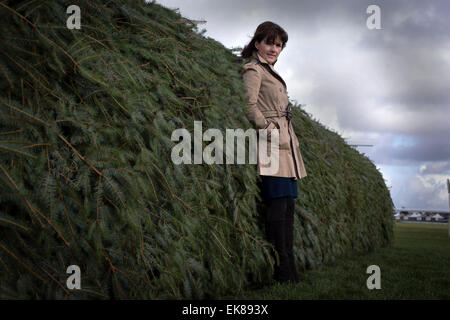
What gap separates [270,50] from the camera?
373 centimetres

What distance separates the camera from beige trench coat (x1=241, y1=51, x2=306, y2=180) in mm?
3395

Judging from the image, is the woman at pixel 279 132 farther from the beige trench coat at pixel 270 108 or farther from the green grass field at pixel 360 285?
the green grass field at pixel 360 285

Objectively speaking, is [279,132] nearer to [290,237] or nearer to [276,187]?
[276,187]

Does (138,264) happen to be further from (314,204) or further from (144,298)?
(314,204)

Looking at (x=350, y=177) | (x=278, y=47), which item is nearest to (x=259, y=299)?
(x=278, y=47)

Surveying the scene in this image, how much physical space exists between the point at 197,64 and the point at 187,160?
1.01 meters

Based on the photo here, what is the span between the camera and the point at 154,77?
245 centimetres

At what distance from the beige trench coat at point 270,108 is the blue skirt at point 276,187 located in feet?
0.21

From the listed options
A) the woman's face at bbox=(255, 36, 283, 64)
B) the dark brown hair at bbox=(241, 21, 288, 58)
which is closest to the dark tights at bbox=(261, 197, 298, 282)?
the woman's face at bbox=(255, 36, 283, 64)

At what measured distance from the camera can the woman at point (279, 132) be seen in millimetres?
3344

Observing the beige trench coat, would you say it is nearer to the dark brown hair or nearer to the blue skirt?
the blue skirt

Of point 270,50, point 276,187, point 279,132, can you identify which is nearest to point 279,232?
point 276,187

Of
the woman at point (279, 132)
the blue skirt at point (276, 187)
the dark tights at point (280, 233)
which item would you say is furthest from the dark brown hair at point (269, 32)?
the dark tights at point (280, 233)
